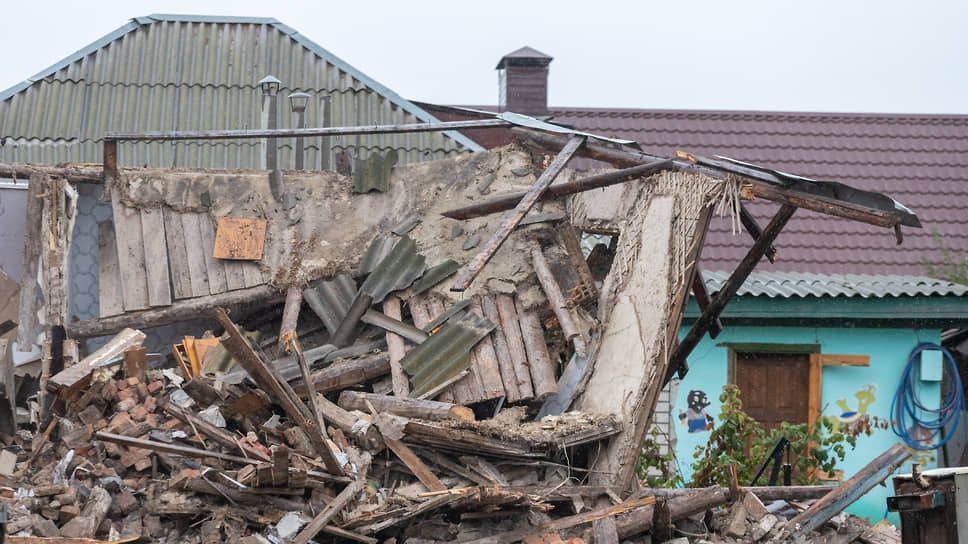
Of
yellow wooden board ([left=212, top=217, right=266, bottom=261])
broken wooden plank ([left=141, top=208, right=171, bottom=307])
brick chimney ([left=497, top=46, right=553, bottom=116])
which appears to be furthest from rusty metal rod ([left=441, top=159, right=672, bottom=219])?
brick chimney ([left=497, top=46, right=553, bottom=116])

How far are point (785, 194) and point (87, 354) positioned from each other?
6.08m

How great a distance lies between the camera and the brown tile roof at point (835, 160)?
12859 mm

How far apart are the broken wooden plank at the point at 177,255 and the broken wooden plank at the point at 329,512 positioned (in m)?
3.06

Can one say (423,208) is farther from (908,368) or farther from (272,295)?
(908,368)

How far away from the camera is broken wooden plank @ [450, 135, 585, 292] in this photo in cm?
663

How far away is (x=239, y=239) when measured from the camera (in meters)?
8.70

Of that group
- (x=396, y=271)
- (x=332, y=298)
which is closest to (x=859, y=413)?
(x=396, y=271)

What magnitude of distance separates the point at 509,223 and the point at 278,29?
843cm

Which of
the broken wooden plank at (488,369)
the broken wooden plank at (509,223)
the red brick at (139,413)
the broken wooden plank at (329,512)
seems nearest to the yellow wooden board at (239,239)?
the red brick at (139,413)

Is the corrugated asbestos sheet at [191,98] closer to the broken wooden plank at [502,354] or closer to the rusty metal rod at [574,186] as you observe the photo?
the broken wooden plank at [502,354]

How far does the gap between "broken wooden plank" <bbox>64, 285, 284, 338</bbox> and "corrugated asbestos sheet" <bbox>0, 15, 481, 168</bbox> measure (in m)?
4.41

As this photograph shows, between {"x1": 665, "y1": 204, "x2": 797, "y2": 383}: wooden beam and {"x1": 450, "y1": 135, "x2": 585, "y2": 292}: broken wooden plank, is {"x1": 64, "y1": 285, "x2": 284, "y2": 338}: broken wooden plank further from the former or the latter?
{"x1": 665, "y1": 204, "x2": 797, "y2": 383}: wooden beam

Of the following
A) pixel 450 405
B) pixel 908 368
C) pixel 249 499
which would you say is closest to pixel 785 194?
pixel 450 405

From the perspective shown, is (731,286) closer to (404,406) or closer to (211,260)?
(404,406)
